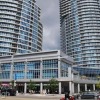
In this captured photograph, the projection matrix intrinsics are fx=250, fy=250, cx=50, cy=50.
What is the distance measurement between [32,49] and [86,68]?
42528 millimetres

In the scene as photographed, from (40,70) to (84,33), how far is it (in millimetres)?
89554

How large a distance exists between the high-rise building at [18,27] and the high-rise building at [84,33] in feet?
124

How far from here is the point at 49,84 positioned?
9019 cm

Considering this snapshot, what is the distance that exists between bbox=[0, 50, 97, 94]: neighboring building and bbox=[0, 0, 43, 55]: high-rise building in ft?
80.4

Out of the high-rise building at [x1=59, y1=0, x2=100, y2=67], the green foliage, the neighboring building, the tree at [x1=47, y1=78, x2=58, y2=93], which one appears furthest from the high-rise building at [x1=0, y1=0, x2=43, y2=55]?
the tree at [x1=47, y1=78, x2=58, y2=93]

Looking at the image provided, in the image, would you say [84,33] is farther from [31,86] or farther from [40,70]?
[31,86]

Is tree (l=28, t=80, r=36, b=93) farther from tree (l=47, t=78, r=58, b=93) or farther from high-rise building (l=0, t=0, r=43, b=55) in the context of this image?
high-rise building (l=0, t=0, r=43, b=55)

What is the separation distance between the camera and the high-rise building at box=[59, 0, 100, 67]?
17475 centimetres

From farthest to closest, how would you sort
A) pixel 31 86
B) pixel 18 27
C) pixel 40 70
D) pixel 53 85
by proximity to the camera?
pixel 18 27 → pixel 40 70 → pixel 31 86 → pixel 53 85

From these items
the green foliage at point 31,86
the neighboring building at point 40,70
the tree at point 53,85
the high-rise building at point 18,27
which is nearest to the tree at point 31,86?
the green foliage at point 31,86

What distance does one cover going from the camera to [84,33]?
181m

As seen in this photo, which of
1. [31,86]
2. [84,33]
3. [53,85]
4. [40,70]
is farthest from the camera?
[84,33]

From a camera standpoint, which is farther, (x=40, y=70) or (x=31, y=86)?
(x=40, y=70)

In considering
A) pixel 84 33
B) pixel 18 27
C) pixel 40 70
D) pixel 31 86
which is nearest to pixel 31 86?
pixel 31 86
